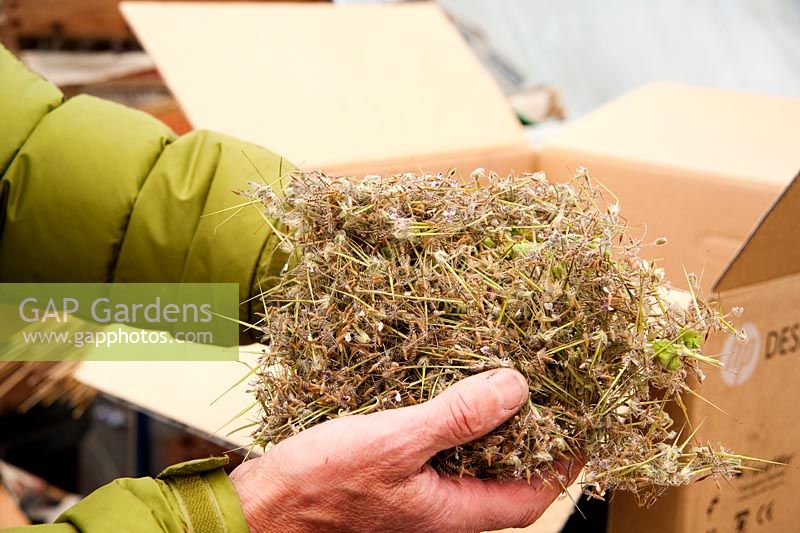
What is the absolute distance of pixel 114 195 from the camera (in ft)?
3.28

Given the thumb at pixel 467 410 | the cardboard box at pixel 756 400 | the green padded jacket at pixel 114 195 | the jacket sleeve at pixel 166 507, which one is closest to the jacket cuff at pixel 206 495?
the jacket sleeve at pixel 166 507

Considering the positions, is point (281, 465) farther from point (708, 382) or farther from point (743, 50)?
point (743, 50)

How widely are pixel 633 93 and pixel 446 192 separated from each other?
1.05 metres

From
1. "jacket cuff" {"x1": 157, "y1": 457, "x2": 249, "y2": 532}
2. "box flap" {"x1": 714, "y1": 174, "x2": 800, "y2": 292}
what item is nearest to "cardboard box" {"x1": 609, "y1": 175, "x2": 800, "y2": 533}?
"box flap" {"x1": 714, "y1": 174, "x2": 800, "y2": 292}

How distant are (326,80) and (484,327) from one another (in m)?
0.99

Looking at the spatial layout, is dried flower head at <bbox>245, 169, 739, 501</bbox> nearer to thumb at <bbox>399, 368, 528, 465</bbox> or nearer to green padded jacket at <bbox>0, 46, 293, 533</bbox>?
thumb at <bbox>399, 368, 528, 465</bbox>

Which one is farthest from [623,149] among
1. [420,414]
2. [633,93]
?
[420,414]

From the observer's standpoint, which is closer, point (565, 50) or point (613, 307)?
point (613, 307)

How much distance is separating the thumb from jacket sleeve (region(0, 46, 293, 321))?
41cm

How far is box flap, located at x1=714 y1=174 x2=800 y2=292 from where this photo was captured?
930mm

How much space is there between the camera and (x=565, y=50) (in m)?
3.78

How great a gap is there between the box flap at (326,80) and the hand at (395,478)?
75 centimetres

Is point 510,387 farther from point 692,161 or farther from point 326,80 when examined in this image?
point 326,80

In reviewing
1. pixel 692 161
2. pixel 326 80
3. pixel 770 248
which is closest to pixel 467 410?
pixel 770 248
